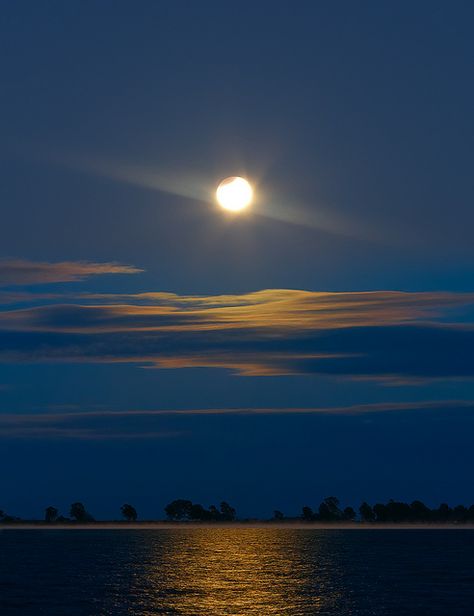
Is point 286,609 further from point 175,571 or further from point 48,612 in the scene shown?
point 175,571

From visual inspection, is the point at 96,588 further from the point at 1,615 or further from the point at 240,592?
the point at 1,615

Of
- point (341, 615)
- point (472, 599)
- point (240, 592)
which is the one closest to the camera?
point (341, 615)

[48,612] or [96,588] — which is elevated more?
[96,588]

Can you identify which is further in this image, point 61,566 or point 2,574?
point 61,566

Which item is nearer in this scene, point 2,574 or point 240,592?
point 240,592

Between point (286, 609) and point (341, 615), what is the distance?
6991mm

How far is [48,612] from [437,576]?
65350 mm

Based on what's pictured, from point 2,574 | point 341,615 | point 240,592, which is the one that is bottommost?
point 341,615

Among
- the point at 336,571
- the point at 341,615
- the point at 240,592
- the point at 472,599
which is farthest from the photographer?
the point at 336,571

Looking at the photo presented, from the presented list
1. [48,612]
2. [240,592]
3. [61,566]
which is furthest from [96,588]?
[61,566]

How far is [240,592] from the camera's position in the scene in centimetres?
12488

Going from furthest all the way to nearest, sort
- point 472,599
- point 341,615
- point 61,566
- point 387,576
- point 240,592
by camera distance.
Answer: point 61,566 → point 387,576 → point 240,592 → point 472,599 → point 341,615

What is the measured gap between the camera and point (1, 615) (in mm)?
100625

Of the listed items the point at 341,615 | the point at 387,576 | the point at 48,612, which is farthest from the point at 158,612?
the point at 387,576
